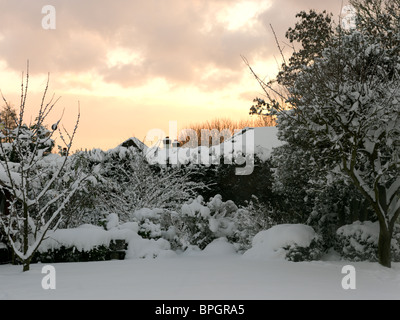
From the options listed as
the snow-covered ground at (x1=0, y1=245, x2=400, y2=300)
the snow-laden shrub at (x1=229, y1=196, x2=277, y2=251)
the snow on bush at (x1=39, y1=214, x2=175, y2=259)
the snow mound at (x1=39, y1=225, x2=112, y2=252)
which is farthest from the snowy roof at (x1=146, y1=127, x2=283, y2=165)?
the snow-covered ground at (x1=0, y1=245, x2=400, y2=300)

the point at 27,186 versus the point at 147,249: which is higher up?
the point at 27,186

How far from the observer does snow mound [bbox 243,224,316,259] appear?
1191 cm

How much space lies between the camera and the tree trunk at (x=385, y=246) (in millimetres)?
10758

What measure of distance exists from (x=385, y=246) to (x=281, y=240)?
247 cm

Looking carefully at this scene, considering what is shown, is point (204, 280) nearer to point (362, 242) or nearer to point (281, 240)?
point (281, 240)

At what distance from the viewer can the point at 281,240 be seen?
12016mm

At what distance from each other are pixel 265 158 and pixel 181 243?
17.8ft

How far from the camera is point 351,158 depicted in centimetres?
978

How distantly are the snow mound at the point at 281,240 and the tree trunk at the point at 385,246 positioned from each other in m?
1.73

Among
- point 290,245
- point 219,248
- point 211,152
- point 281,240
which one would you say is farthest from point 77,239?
point 211,152

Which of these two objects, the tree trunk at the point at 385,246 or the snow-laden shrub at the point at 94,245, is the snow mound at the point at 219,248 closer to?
the snow-laden shrub at the point at 94,245

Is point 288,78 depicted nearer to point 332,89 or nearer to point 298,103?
point 298,103

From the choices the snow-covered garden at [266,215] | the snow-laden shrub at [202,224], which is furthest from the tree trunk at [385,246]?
the snow-laden shrub at [202,224]

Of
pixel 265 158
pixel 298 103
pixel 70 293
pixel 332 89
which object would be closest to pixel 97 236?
pixel 70 293
